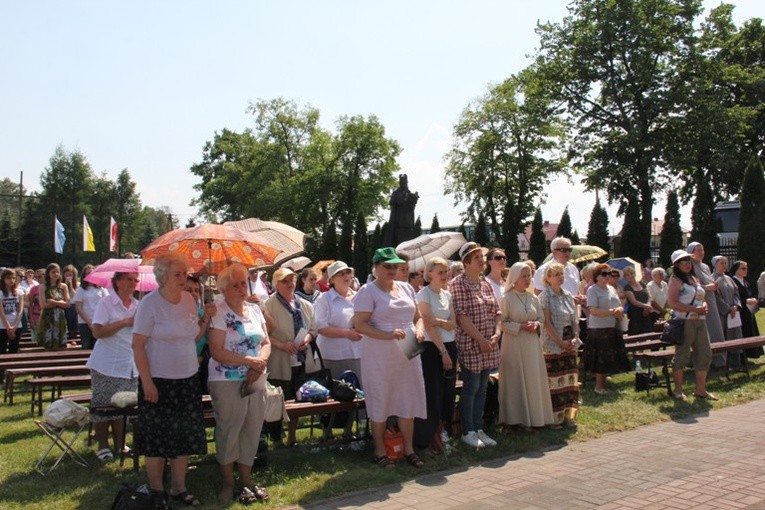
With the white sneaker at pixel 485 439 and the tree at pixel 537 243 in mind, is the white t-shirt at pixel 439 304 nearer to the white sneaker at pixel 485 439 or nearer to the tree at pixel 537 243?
the white sneaker at pixel 485 439

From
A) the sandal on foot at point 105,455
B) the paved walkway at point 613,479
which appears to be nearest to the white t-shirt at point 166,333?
the paved walkway at point 613,479

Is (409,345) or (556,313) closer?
(409,345)

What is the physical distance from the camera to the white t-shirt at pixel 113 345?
6500mm

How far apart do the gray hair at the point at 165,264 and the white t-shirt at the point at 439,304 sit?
242 centimetres

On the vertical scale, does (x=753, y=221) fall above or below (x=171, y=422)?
above

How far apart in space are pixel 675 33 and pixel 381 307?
32.5 metres

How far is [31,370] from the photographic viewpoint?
29.8 ft

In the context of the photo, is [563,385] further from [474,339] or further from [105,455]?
[105,455]

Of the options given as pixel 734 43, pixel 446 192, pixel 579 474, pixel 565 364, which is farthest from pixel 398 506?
pixel 446 192

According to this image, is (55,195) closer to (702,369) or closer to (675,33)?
(675,33)

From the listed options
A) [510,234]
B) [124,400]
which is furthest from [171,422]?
[510,234]

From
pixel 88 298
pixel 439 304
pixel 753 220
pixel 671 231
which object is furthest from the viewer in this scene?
pixel 671 231

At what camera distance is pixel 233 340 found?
18.4 ft

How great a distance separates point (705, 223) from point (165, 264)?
1169 inches
